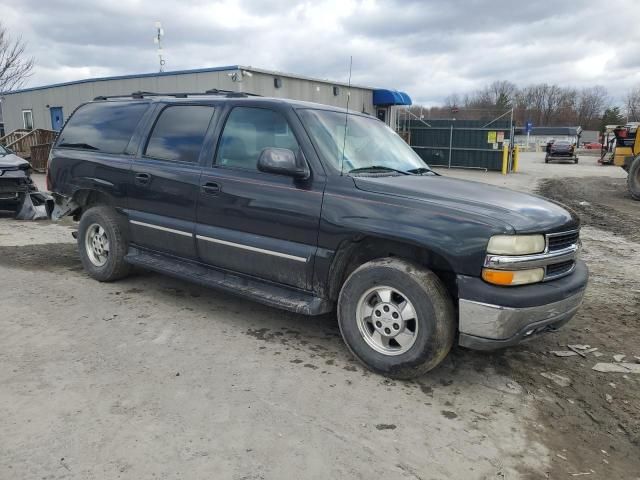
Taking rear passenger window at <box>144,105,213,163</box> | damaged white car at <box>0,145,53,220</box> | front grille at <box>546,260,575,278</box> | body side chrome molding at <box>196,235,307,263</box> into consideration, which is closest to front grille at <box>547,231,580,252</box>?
front grille at <box>546,260,575,278</box>

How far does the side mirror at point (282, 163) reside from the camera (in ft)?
12.4

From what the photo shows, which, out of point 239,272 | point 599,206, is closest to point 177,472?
point 239,272

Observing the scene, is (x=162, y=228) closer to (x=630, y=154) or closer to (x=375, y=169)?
(x=375, y=169)

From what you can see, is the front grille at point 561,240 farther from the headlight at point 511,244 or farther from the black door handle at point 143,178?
the black door handle at point 143,178

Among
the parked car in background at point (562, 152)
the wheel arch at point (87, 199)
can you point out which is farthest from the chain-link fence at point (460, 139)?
the wheel arch at point (87, 199)

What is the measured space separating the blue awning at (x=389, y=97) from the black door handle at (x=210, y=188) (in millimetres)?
22977

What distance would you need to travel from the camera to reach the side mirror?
378 centimetres

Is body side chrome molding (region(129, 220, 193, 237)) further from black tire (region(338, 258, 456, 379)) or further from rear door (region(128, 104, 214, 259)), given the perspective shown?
black tire (region(338, 258, 456, 379))

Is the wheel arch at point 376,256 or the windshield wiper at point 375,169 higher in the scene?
the windshield wiper at point 375,169

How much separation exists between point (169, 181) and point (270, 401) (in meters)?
2.36

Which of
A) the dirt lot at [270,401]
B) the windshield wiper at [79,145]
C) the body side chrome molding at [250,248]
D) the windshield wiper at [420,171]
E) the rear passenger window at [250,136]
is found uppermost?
the rear passenger window at [250,136]

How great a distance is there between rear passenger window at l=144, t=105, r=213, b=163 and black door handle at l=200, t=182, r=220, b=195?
1.03ft

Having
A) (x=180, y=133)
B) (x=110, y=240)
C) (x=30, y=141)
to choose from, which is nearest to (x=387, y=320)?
(x=180, y=133)

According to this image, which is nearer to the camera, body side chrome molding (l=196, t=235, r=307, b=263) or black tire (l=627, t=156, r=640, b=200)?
body side chrome molding (l=196, t=235, r=307, b=263)
